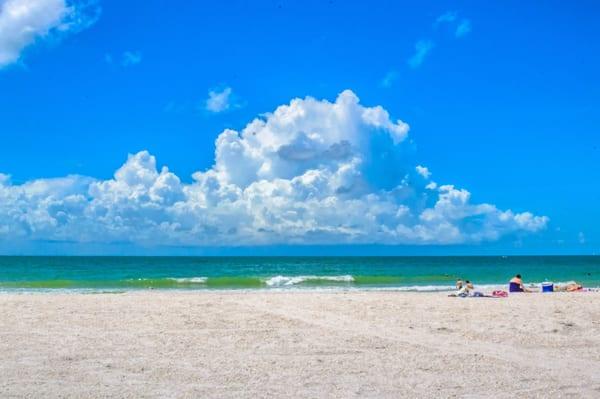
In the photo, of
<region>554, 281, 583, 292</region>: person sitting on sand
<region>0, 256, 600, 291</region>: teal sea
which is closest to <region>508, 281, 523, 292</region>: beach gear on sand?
<region>554, 281, 583, 292</region>: person sitting on sand

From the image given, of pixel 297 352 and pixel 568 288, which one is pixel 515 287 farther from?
pixel 297 352

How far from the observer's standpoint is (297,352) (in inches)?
420

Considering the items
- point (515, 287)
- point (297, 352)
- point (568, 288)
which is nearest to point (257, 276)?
point (515, 287)

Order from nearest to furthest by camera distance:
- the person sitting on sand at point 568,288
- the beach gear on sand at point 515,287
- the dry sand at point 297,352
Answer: the dry sand at point 297,352
the beach gear on sand at point 515,287
the person sitting on sand at point 568,288

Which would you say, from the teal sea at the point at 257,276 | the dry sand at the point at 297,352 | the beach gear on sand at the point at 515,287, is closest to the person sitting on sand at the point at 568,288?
the beach gear on sand at the point at 515,287

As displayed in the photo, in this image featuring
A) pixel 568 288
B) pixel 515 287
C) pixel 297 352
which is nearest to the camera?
pixel 297 352

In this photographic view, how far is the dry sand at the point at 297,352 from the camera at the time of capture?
26.9 ft

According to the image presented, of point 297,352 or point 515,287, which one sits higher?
point 515,287

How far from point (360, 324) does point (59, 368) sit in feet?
23.7

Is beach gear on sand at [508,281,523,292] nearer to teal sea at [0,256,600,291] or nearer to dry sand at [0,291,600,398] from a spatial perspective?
teal sea at [0,256,600,291]

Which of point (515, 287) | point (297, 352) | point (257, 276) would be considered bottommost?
Answer: point (257, 276)

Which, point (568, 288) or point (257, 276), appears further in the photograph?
point (257, 276)

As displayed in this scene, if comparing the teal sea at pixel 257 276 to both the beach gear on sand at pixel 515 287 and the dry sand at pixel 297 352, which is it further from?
the dry sand at pixel 297 352

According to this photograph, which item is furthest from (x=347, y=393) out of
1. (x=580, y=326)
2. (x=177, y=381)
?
(x=580, y=326)
